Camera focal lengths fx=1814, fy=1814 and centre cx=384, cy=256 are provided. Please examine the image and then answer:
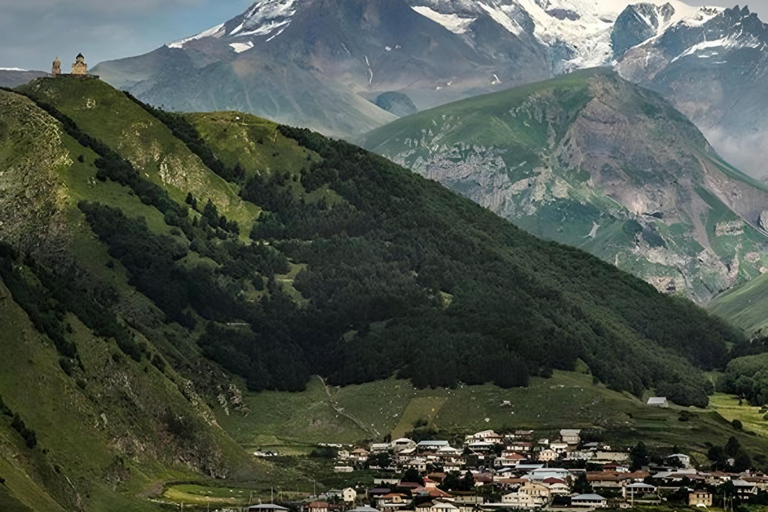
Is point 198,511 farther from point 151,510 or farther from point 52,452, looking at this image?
point 52,452

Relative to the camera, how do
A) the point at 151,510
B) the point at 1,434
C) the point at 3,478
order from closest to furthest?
the point at 3,478, the point at 1,434, the point at 151,510

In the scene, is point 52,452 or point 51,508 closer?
point 51,508

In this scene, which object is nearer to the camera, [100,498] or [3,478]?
[3,478]

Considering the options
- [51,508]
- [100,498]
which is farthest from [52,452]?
[51,508]

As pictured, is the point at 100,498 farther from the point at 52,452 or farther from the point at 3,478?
the point at 3,478

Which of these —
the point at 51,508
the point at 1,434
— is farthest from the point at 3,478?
the point at 1,434

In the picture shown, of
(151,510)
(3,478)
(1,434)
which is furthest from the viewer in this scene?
(151,510)

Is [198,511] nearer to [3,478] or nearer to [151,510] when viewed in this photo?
[151,510]
